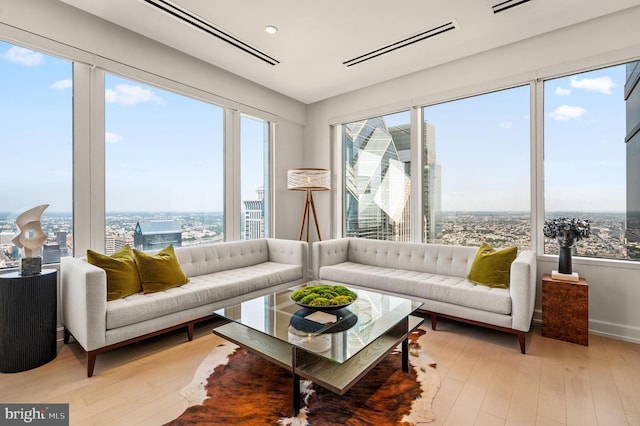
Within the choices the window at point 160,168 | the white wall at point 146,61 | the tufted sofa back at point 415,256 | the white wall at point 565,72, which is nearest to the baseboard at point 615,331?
the white wall at point 565,72

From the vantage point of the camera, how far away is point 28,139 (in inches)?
102

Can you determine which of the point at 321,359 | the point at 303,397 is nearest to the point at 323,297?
the point at 321,359

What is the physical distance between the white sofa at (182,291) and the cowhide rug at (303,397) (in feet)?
1.87

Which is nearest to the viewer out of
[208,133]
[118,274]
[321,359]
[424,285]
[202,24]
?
[321,359]

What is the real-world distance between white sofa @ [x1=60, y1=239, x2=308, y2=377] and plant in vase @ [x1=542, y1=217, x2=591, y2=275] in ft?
8.30

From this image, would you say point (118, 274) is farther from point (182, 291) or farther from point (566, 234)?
point (566, 234)

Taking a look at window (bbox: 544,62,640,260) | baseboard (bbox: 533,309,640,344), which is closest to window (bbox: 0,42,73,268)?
window (bbox: 544,62,640,260)

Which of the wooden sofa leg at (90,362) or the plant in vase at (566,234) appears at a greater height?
the plant in vase at (566,234)

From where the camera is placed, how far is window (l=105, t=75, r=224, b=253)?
120 inches

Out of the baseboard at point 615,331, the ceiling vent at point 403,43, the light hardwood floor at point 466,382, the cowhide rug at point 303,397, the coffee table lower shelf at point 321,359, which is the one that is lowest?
the light hardwood floor at point 466,382

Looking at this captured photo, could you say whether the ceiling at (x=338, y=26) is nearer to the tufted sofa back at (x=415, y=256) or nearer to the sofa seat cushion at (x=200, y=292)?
the tufted sofa back at (x=415, y=256)

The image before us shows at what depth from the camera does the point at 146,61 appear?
3.14 meters

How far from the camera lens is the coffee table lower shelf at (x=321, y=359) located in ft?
5.31

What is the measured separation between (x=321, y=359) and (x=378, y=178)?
10.3 ft
